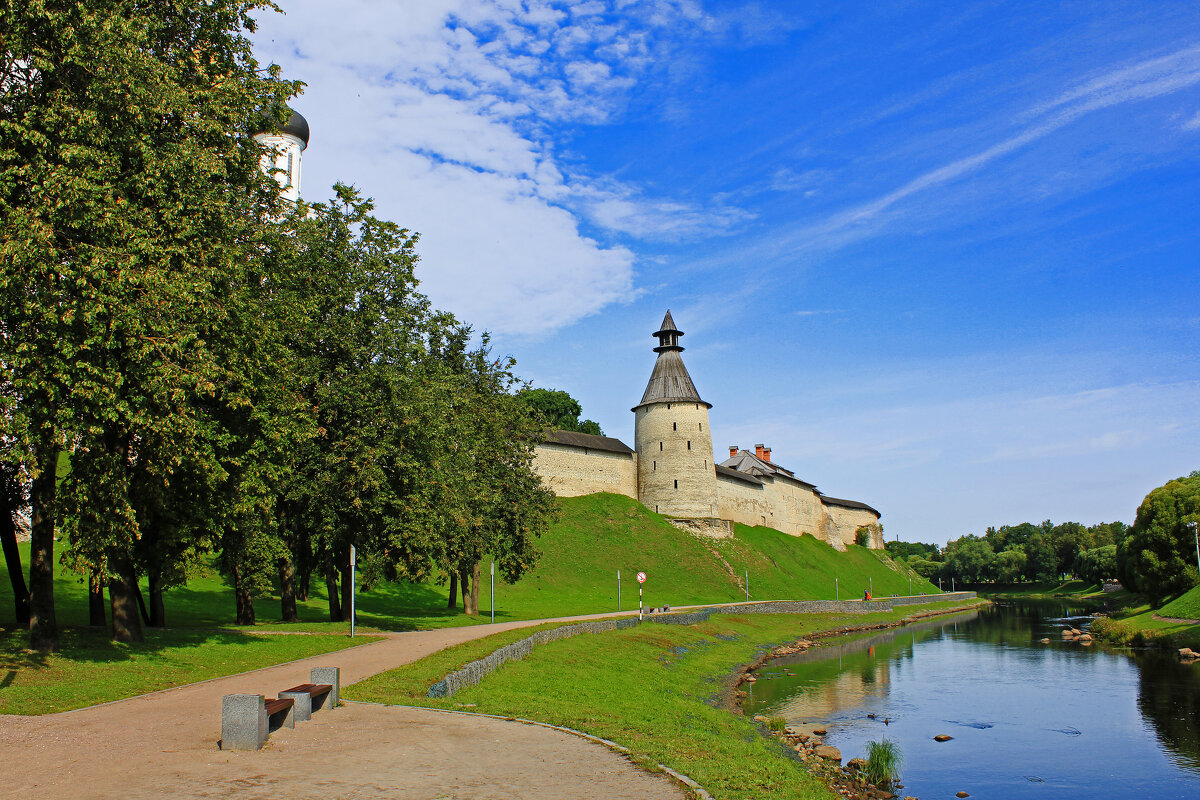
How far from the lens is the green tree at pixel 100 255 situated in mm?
15453

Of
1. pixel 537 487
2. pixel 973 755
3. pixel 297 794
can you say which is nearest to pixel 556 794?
pixel 297 794

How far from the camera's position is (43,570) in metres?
17.9

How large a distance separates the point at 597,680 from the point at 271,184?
15.6 metres

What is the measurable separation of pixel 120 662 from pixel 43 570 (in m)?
2.54

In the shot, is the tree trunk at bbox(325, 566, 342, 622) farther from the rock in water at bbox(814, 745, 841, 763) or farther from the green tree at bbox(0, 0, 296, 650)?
the rock in water at bbox(814, 745, 841, 763)

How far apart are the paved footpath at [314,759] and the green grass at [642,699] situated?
3.40ft

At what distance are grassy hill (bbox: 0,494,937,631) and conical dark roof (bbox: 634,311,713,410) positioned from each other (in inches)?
413

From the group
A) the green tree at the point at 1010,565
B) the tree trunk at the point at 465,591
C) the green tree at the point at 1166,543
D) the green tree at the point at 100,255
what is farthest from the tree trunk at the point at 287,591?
the green tree at the point at 1010,565

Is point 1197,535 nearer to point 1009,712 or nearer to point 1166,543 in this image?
point 1166,543

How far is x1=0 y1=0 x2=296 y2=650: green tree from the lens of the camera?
15453 mm

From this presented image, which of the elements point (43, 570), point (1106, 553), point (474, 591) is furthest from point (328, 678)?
point (1106, 553)

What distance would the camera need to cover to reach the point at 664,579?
2447 inches

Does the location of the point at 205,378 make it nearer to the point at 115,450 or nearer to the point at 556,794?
the point at 115,450

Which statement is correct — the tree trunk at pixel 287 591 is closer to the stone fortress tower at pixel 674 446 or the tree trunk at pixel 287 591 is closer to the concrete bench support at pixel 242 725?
the concrete bench support at pixel 242 725
